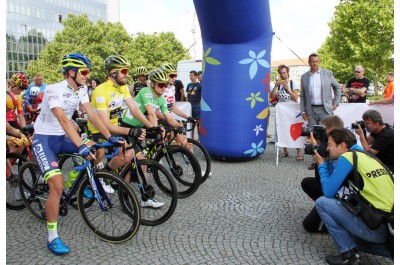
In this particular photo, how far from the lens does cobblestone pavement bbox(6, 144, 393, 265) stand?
3586mm

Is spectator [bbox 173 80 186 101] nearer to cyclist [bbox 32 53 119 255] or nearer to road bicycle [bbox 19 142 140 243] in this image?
road bicycle [bbox 19 142 140 243]

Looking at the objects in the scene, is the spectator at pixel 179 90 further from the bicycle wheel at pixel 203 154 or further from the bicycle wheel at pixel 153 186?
the bicycle wheel at pixel 153 186

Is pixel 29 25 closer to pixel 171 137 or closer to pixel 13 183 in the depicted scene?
pixel 13 183

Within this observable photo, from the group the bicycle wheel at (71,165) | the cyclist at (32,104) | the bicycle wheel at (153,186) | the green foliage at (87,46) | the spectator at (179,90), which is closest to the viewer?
the bicycle wheel at (71,165)

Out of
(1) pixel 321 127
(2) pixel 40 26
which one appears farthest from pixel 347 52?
(2) pixel 40 26

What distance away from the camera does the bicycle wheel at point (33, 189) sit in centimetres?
441

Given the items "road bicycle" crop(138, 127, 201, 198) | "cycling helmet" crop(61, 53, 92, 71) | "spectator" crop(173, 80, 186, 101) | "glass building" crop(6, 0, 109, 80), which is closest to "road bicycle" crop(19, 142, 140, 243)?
"cycling helmet" crop(61, 53, 92, 71)

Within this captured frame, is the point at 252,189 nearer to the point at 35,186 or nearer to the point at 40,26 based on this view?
the point at 35,186

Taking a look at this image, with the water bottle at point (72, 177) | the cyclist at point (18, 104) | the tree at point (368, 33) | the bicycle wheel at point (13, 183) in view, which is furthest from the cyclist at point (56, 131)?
the tree at point (368, 33)

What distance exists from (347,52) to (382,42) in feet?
7.93

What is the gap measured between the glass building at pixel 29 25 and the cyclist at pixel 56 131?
64.8 meters

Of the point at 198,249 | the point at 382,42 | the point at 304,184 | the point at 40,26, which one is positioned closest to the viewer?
the point at 198,249

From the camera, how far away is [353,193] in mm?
3242

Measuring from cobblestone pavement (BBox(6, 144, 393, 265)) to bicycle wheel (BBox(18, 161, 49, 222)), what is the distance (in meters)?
0.16
